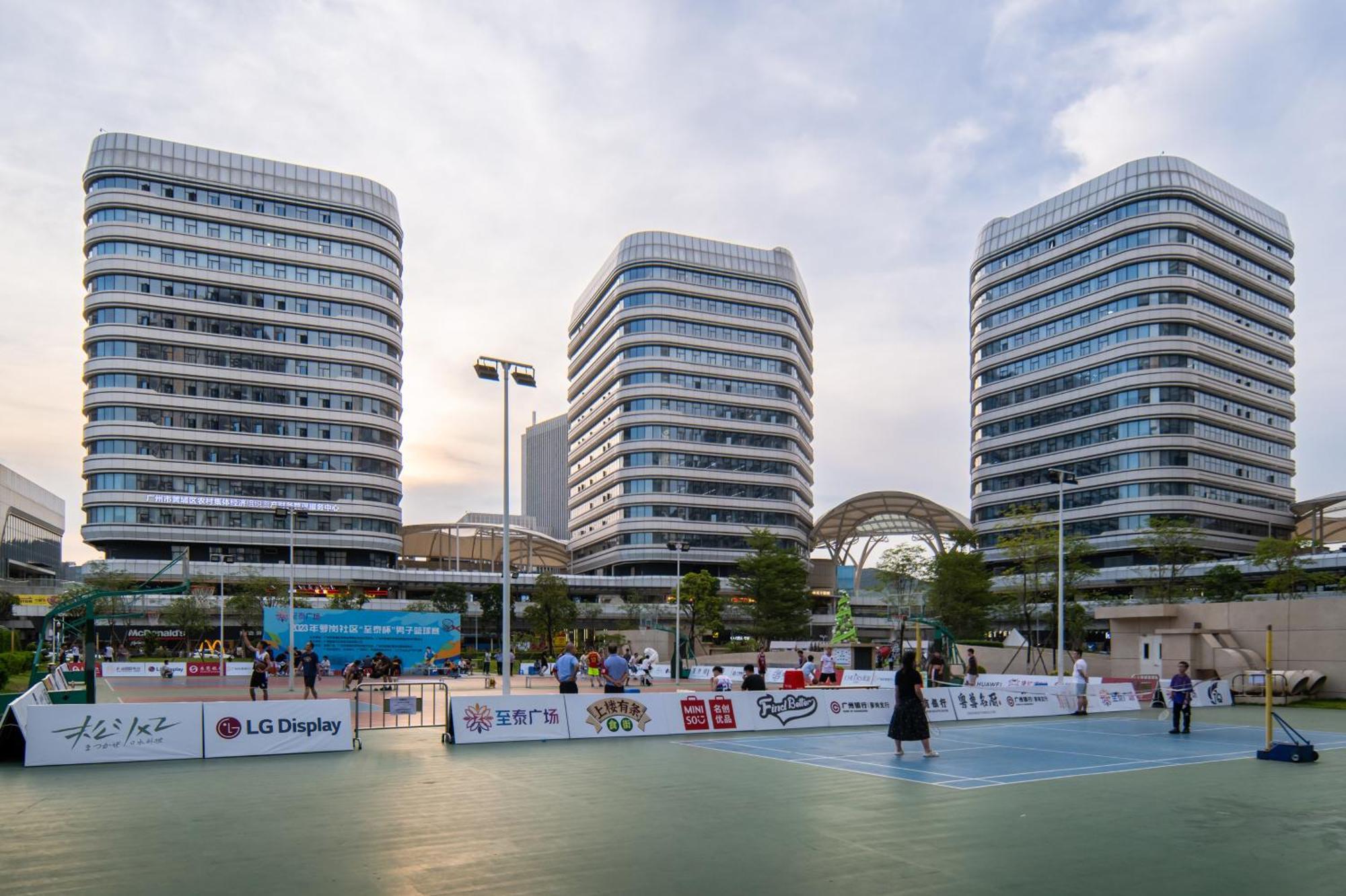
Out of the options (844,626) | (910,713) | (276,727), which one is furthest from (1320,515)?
(276,727)

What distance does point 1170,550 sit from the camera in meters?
79.1

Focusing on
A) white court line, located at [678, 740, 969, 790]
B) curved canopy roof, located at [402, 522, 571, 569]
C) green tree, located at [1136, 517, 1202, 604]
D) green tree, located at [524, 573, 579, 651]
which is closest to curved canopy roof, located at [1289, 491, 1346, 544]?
green tree, located at [1136, 517, 1202, 604]

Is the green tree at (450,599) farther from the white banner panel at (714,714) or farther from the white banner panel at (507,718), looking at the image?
the white banner panel at (507,718)

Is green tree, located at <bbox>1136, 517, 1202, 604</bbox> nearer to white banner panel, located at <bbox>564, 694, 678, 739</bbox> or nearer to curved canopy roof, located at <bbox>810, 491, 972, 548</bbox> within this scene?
curved canopy roof, located at <bbox>810, 491, 972, 548</bbox>

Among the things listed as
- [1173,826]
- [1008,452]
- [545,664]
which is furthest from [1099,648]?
[1173,826]

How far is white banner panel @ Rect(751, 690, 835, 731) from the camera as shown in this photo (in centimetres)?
2577

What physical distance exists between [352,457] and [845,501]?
57.5m

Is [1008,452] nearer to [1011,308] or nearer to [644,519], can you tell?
[1011,308]

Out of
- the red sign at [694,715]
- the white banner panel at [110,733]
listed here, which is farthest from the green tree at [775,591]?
the white banner panel at [110,733]

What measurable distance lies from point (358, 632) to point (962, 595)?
50.3 meters

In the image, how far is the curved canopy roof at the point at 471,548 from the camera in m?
127

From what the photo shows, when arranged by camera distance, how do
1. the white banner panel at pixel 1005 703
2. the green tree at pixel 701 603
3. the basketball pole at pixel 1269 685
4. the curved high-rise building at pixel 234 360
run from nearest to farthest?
1. the basketball pole at pixel 1269 685
2. the white banner panel at pixel 1005 703
3. the green tree at pixel 701 603
4. the curved high-rise building at pixel 234 360

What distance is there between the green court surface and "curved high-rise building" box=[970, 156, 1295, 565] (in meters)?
88.9

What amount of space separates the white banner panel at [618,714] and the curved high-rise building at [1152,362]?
279 feet
